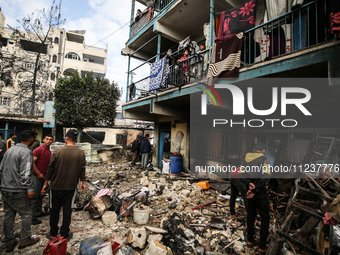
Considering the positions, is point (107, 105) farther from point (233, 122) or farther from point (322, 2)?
point (322, 2)

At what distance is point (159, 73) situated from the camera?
22.6ft

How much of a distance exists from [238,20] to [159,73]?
3328 millimetres

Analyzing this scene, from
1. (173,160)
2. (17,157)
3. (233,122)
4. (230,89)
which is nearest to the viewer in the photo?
(17,157)

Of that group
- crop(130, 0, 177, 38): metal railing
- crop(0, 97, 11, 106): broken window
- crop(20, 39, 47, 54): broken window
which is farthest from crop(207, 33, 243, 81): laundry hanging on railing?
crop(20, 39, 47, 54): broken window

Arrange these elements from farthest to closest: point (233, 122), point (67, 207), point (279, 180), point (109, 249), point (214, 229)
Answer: point (233, 122) < point (279, 180) < point (214, 229) < point (67, 207) < point (109, 249)

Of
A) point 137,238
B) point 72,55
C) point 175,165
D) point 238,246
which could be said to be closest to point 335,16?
point 238,246

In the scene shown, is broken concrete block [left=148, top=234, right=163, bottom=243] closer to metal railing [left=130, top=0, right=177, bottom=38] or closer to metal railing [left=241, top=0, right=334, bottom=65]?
metal railing [left=241, top=0, right=334, bottom=65]

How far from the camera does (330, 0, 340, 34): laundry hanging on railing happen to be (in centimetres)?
271

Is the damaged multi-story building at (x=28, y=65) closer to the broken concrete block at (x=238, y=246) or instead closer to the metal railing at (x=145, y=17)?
the metal railing at (x=145, y=17)

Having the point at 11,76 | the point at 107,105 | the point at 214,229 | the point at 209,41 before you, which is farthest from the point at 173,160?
the point at 11,76

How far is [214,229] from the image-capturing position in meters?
3.65

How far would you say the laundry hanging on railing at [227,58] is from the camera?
172 inches

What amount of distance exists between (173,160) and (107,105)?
9328 mm

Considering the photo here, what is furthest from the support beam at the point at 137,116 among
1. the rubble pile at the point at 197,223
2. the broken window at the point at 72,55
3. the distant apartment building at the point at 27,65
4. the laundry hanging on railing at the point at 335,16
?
the broken window at the point at 72,55
